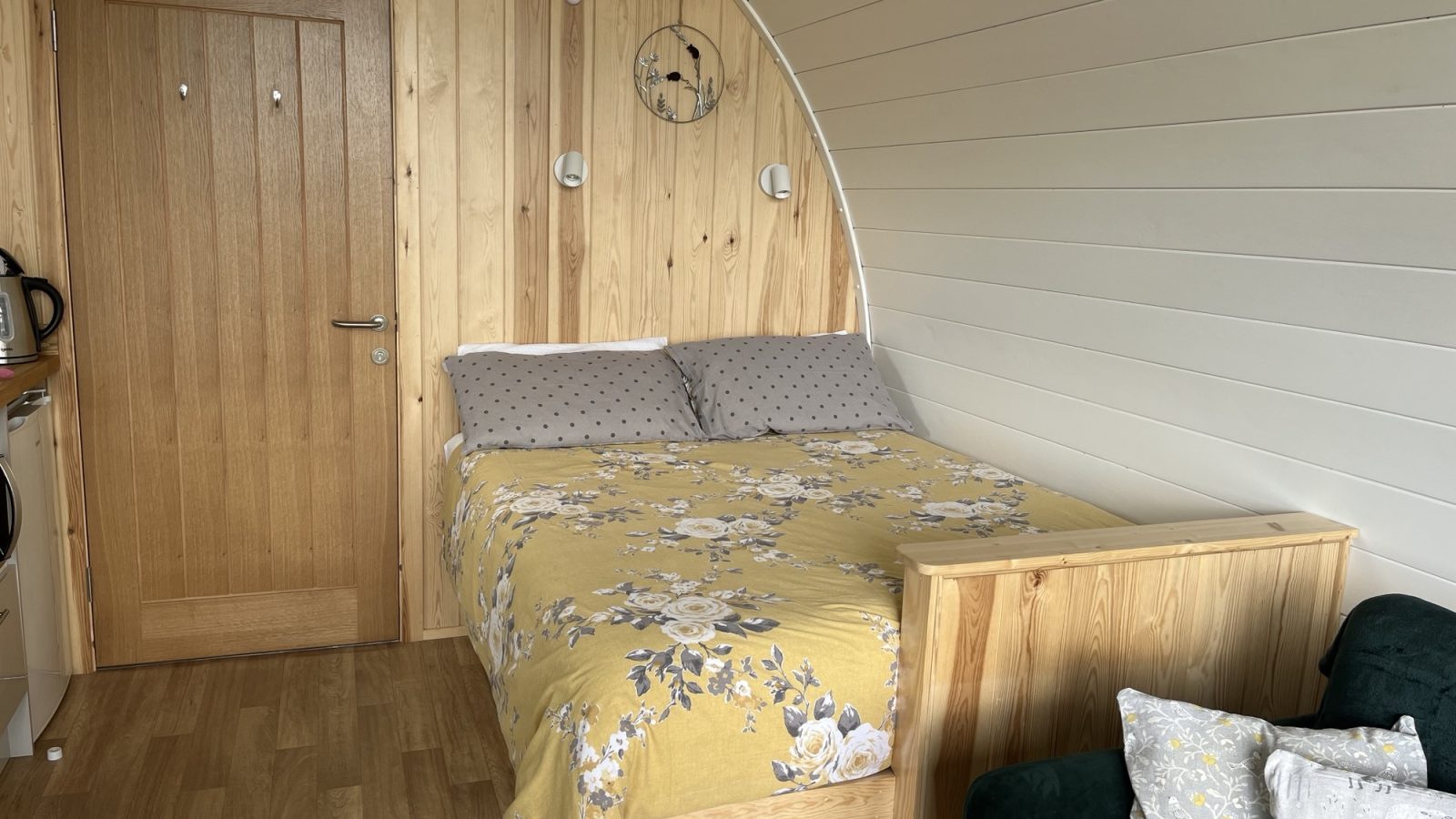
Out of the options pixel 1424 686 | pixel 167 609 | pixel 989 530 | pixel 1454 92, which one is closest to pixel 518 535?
pixel 989 530

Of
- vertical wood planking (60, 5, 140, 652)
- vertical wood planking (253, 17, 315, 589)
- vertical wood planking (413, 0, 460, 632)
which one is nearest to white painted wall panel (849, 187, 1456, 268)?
vertical wood planking (413, 0, 460, 632)

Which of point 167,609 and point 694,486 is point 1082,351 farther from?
point 167,609

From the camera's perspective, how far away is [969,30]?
259 centimetres

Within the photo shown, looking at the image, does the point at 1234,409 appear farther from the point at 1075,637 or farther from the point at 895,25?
the point at 895,25

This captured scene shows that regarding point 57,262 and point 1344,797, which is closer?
point 1344,797

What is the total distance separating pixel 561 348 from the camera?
3.44m

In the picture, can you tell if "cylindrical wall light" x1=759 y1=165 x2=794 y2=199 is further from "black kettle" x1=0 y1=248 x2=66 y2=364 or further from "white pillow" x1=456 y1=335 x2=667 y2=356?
"black kettle" x1=0 y1=248 x2=66 y2=364

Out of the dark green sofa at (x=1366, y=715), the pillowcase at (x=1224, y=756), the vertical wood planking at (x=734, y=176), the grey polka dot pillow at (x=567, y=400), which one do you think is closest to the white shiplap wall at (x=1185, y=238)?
the vertical wood planking at (x=734, y=176)

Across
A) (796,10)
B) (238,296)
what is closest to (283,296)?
(238,296)

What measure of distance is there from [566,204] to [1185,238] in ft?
5.97

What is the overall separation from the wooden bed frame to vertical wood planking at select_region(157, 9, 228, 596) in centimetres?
202

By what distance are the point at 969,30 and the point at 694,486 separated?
1271mm

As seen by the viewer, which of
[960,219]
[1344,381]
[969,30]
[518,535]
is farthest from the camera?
[960,219]

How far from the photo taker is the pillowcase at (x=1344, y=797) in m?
1.42
